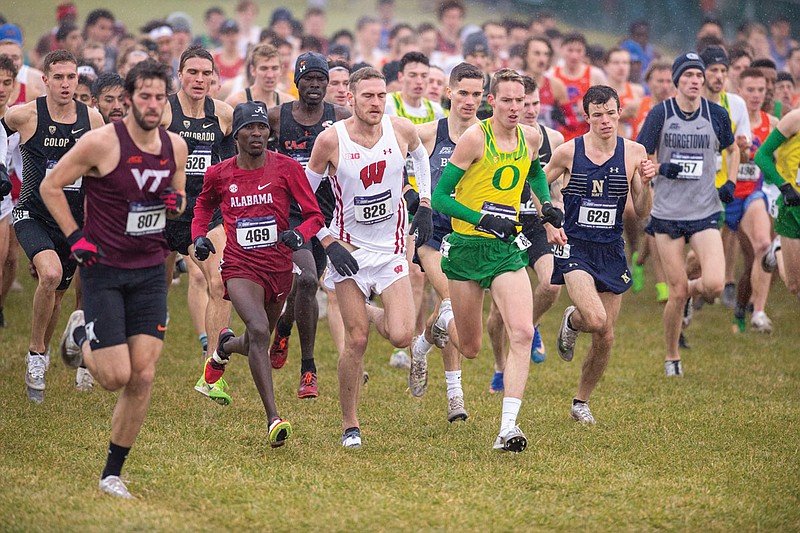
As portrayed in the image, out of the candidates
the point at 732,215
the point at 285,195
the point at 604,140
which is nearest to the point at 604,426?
the point at 604,140

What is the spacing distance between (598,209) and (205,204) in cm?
294

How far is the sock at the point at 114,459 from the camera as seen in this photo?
634cm

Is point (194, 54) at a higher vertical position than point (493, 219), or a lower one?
higher

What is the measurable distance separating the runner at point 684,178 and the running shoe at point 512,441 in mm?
3282

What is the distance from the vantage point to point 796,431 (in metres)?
8.20

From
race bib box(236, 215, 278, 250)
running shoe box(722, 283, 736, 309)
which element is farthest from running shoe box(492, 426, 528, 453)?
running shoe box(722, 283, 736, 309)

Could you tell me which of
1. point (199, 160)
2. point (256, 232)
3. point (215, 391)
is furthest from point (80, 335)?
point (199, 160)

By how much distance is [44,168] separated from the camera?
8.79m

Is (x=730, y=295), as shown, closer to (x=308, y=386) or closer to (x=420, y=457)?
(x=308, y=386)

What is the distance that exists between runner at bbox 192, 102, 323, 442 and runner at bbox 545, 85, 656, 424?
2.15 metres

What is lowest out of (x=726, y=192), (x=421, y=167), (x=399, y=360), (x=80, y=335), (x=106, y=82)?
(x=399, y=360)

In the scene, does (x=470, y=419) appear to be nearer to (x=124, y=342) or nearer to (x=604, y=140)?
(x=604, y=140)

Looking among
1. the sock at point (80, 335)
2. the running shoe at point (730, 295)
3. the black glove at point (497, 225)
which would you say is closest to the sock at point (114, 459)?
the sock at point (80, 335)

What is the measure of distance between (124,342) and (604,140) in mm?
4051
